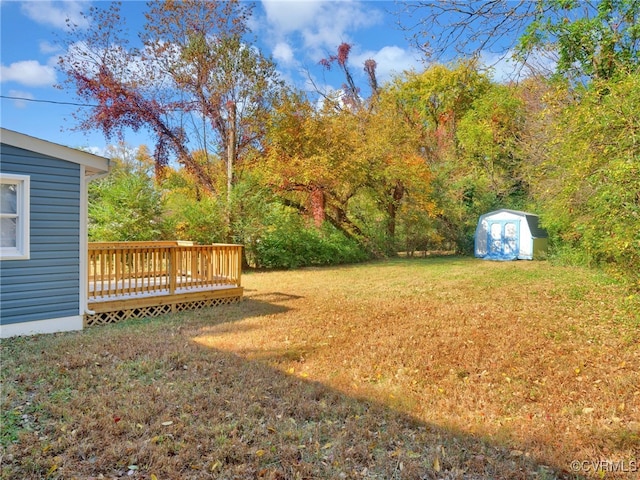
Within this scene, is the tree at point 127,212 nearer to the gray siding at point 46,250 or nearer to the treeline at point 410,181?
the treeline at point 410,181

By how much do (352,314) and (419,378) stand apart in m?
2.83

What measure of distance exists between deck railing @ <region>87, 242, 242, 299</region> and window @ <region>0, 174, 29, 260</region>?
1074 mm

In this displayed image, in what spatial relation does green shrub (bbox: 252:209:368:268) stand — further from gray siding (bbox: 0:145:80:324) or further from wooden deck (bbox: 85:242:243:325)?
gray siding (bbox: 0:145:80:324)

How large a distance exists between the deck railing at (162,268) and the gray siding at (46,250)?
0.56 metres

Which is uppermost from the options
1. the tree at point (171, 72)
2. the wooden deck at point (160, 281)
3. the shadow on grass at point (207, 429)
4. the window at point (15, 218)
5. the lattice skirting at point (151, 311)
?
the tree at point (171, 72)

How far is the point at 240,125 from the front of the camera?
44.7ft

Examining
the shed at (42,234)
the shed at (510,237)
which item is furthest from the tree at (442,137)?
the shed at (42,234)

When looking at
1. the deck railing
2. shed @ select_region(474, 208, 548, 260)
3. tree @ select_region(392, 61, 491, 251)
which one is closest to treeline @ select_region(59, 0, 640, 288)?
tree @ select_region(392, 61, 491, 251)

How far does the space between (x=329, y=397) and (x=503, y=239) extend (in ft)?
53.9

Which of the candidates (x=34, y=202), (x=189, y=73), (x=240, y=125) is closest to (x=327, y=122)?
(x=240, y=125)

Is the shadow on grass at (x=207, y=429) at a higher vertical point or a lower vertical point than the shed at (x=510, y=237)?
lower

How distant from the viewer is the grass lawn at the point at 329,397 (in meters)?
2.52

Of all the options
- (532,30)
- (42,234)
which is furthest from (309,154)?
(532,30)

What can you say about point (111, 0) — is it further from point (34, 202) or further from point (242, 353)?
point (242, 353)
